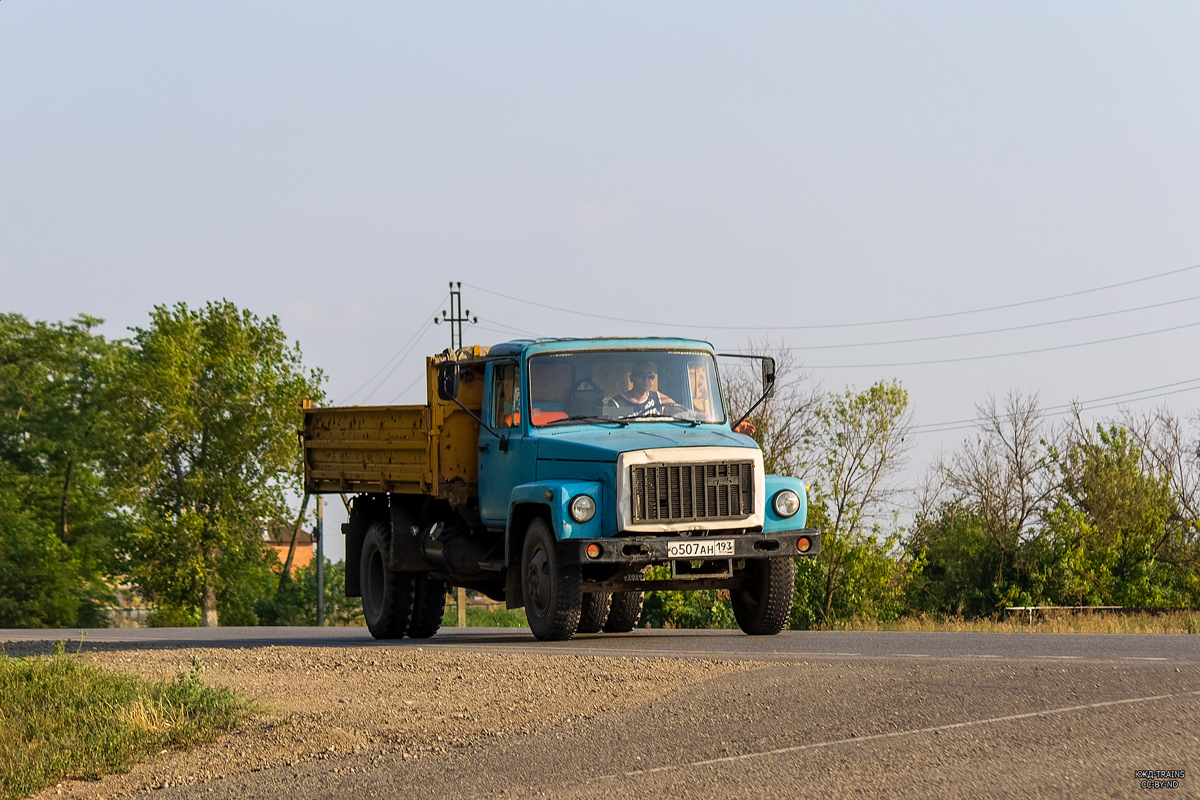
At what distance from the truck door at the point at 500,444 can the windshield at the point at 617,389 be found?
0.33 meters

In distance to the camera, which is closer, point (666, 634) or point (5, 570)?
point (666, 634)

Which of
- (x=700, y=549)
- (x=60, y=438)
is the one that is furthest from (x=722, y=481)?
(x=60, y=438)

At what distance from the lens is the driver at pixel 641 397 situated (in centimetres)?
1449

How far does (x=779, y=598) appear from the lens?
1450 centimetres

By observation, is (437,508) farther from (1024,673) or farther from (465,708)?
(1024,673)

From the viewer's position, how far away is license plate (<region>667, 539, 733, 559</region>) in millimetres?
13328

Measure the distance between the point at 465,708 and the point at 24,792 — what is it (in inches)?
117

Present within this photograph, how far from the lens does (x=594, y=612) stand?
663 inches

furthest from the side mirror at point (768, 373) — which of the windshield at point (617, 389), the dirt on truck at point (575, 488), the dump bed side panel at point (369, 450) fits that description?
the dump bed side panel at point (369, 450)

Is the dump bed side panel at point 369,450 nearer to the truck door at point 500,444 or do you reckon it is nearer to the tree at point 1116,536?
the truck door at point 500,444

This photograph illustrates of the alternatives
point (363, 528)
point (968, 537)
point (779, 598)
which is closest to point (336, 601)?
point (968, 537)

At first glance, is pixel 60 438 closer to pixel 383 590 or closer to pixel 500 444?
pixel 383 590

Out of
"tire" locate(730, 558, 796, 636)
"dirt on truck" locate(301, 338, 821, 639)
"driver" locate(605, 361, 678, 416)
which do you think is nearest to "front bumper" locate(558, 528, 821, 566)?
"dirt on truck" locate(301, 338, 821, 639)

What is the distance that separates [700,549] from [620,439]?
4.26ft
